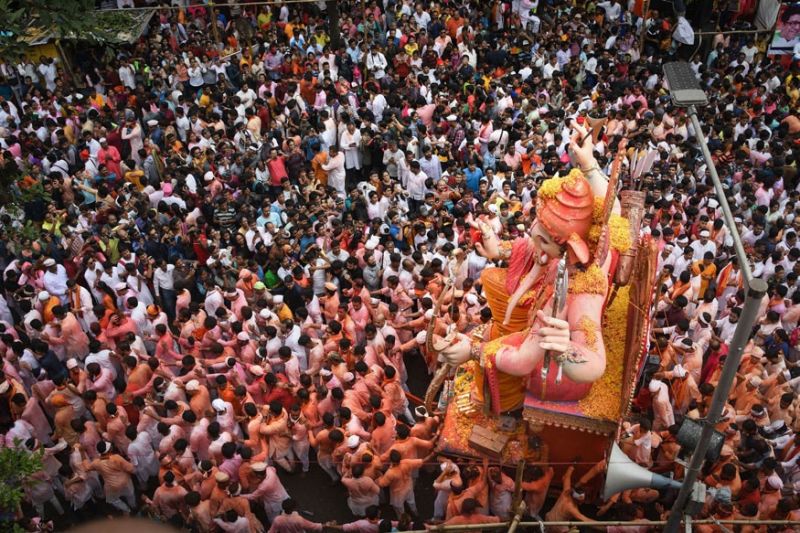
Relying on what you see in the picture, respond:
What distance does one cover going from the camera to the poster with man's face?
16391mm

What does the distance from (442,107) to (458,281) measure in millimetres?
5076

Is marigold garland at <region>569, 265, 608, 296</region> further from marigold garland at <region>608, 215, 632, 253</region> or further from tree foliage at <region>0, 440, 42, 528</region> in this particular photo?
tree foliage at <region>0, 440, 42, 528</region>

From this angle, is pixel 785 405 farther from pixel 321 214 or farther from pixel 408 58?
pixel 408 58

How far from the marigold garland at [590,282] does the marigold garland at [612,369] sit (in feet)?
4.30

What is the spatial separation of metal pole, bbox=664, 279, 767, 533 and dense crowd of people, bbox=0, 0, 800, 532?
1.28m

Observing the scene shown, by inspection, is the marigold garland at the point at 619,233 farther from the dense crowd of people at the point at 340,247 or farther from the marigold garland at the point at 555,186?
the dense crowd of people at the point at 340,247

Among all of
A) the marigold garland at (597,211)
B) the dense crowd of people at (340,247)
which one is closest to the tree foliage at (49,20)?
the dense crowd of people at (340,247)

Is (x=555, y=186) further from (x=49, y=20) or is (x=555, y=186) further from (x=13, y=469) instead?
(x=49, y=20)

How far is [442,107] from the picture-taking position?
14742 mm

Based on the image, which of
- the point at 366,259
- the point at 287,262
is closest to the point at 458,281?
the point at 366,259

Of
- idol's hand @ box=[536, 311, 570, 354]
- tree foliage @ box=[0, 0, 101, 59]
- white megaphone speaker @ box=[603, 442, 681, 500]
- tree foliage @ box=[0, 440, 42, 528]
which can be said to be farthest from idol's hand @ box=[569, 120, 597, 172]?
tree foliage @ box=[0, 440, 42, 528]

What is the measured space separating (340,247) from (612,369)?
4.63 metres

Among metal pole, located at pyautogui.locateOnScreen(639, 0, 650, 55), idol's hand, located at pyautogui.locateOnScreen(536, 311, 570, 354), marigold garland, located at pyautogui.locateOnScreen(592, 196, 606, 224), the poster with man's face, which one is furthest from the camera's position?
the poster with man's face

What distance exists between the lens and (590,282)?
7.69 metres
